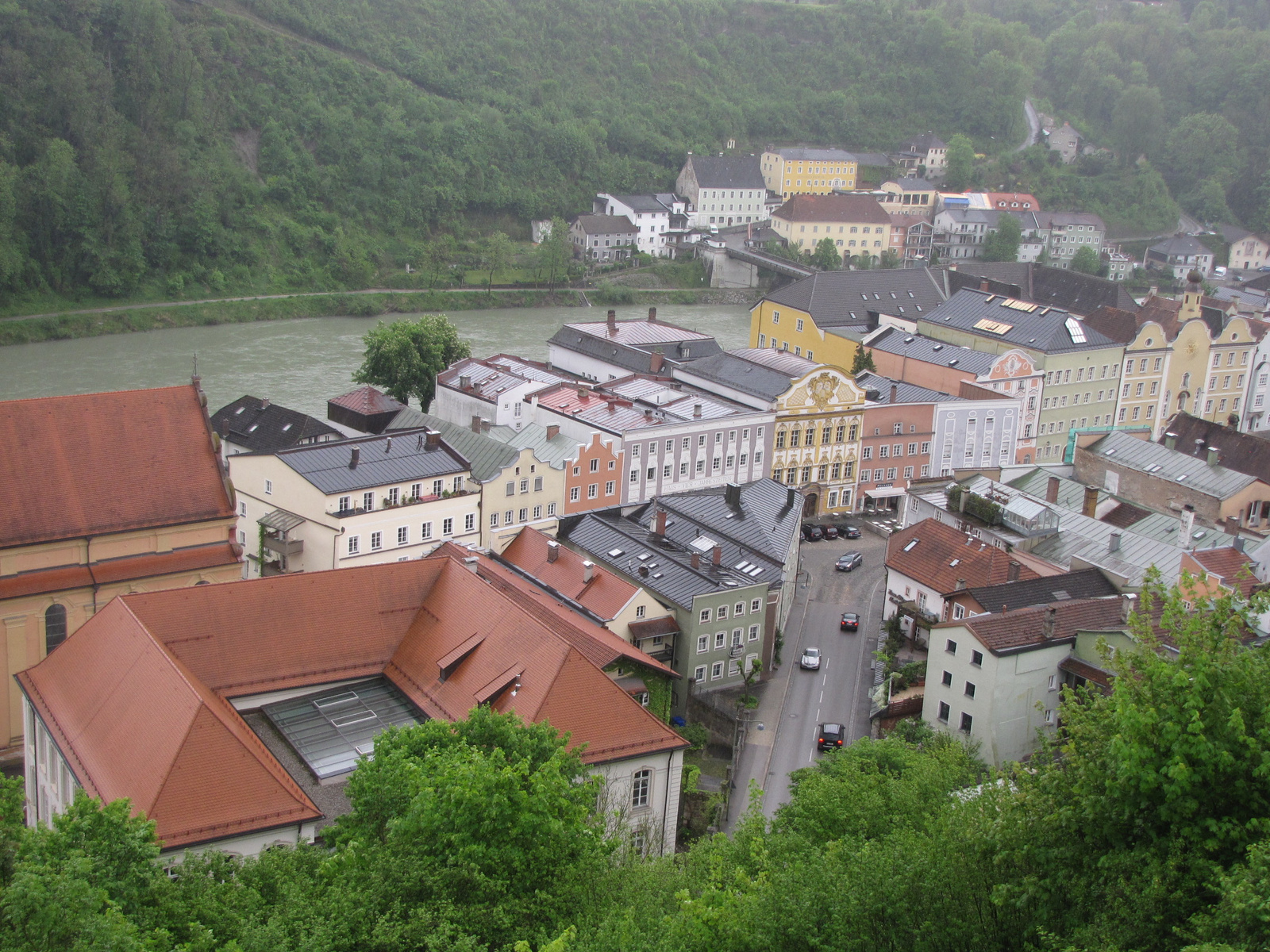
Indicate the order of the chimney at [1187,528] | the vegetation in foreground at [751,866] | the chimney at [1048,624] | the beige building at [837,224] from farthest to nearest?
1. the beige building at [837,224]
2. the chimney at [1187,528]
3. the chimney at [1048,624]
4. the vegetation in foreground at [751,866]

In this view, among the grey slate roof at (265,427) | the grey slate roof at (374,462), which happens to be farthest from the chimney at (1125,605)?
the grey slate roof at (265,427)

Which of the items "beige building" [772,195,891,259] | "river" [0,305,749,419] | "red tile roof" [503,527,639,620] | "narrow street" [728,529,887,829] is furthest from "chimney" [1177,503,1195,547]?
"beige building" [772,195,891,259]

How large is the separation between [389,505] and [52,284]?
46.0m

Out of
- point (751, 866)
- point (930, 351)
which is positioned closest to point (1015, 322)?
point (930, 351)

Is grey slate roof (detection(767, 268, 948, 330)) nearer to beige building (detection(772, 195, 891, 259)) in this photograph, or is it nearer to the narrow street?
the narrow street

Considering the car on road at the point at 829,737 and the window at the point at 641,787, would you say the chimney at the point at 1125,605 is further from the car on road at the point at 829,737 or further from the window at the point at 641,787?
the window at the point at 641,787

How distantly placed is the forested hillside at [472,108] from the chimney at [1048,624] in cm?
5712

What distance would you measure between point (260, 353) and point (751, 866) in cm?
5017

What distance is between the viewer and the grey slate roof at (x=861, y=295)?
53.2 metres

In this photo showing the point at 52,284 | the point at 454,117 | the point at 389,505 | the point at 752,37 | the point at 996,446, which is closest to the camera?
the point at 389,505

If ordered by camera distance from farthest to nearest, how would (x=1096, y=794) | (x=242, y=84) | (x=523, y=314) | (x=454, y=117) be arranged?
(x=454, y=117), (x=242, y=84), (x=523, y=314), (x=1096, y=794)

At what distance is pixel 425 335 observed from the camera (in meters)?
47.7

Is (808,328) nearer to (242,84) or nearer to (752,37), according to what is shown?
(242,84)

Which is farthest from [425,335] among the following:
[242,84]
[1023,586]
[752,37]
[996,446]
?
[752,37]
